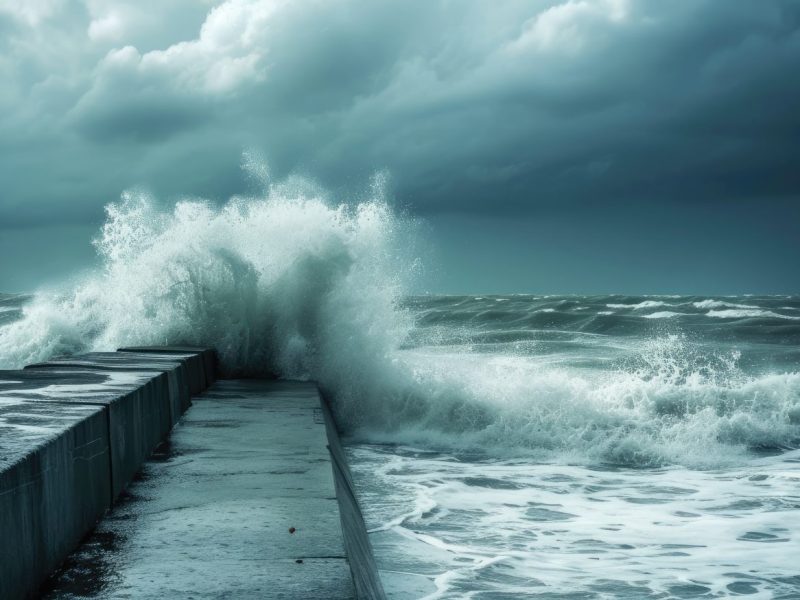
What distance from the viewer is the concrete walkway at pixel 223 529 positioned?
1.80m

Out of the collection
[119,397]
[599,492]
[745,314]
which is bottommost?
[599,492]

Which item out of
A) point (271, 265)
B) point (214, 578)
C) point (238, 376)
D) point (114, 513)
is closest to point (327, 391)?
point (238, 376)

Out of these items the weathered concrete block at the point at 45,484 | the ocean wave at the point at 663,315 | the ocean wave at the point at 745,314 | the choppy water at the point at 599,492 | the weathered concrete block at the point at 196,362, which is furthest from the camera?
the ocean wave at the point at 663,315

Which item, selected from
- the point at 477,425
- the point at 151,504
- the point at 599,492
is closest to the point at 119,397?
the point at 151,504

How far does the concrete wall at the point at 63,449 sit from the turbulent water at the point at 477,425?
1215 mm

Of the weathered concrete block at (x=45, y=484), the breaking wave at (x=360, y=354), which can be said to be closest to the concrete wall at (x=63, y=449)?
the weathered concrete block at (x=45, y=484)

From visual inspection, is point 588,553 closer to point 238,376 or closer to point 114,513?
point 114,513

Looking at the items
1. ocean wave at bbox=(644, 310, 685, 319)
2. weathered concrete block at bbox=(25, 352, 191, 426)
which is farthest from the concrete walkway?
ocean wave at bbox=(644, 310, 685, 319)

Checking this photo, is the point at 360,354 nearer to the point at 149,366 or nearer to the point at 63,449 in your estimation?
the point at 149,366

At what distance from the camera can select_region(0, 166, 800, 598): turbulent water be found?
140 inches

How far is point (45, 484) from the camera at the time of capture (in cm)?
188

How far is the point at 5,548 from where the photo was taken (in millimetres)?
1601

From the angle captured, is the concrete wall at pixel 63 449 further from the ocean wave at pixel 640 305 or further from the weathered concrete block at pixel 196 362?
the ocean wave at pixel 640 305

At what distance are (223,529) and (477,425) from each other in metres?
5.00
